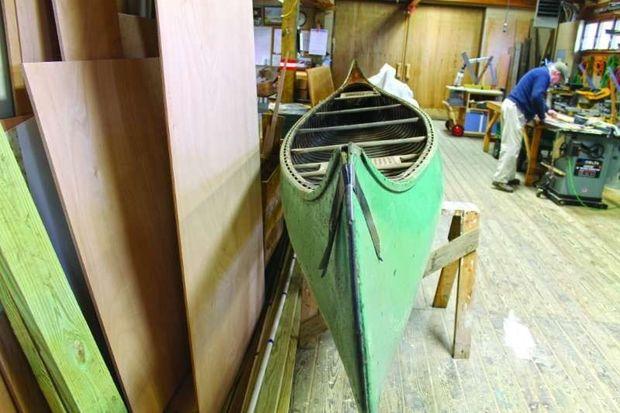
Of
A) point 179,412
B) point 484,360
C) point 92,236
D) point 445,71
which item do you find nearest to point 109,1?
point 92,236

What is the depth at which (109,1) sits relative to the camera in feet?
4.17

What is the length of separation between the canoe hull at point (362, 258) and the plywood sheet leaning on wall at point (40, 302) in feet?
2.09

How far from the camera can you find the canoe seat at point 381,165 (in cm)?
190

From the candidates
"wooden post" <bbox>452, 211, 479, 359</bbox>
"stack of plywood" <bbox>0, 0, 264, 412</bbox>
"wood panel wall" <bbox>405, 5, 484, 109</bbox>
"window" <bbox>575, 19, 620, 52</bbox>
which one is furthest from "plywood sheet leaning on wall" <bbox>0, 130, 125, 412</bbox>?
"wood panel wall" <bbox>405, 5, 484, 109</bbox>

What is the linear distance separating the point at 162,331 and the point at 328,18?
788 cm

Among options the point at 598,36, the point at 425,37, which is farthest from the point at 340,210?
the point at 425,37

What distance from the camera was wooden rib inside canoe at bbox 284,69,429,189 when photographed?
1.97m

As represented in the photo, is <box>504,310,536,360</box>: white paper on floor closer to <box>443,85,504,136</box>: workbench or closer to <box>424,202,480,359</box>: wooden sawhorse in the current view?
<box>424,202,480,359</box>: wooden sawhorse

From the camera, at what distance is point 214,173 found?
60.2 inches

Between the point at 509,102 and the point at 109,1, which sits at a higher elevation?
the point at 109,1

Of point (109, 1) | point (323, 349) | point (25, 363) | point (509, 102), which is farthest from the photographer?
point (509, 102)

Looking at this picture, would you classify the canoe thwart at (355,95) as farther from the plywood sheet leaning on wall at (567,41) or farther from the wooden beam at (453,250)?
the plywood sheet leaning on wall at (567,41)

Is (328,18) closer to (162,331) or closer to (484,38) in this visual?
(484,38)

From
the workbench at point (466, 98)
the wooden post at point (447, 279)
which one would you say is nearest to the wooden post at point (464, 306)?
the wooden post at point (447, 279)
